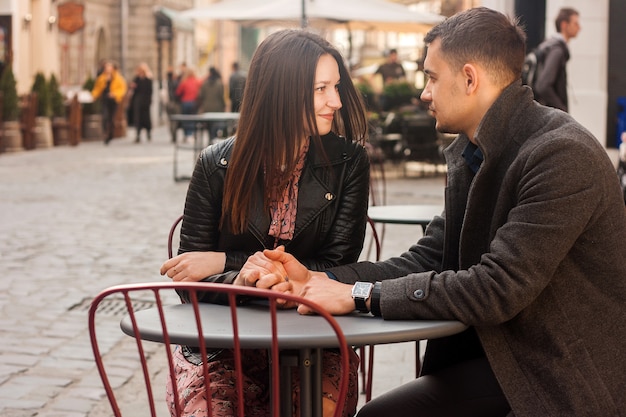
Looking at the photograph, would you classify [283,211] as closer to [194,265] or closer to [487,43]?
[194,265]

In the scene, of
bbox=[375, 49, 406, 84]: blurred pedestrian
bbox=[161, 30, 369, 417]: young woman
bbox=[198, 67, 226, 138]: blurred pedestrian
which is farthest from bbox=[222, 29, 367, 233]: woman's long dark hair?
bbox=[198, 67, 226, 138]: blurred pedestrian

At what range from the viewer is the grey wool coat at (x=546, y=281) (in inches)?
102

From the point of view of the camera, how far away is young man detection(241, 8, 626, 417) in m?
2.60

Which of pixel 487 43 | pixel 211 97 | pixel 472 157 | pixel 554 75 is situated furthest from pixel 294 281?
pixel 211 97

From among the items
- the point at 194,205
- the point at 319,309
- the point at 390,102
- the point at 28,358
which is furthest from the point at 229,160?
the point at 390,102

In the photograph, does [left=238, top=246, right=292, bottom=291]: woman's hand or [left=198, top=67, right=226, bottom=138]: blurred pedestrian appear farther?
[left=198, top=67, right=226, bottom=138]: blurred pedestrian

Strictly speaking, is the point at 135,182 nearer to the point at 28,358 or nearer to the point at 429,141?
the point at 429,141

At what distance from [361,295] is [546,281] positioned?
1.51 ft

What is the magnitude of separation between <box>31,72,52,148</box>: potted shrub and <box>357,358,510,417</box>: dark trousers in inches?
813

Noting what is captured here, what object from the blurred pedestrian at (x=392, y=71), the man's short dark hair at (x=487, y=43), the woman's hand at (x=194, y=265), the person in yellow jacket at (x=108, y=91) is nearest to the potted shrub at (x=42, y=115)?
the person in yellow jacket at (x=108, y=91)

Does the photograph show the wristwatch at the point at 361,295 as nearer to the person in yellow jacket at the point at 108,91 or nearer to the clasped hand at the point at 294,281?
the clasped hand at the point at 294,281

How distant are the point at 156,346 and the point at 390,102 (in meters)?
11.5

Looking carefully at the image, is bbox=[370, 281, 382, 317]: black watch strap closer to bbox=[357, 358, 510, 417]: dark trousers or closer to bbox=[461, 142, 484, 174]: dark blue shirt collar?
bbox=[357, 358, 510, 417]: dark trousers

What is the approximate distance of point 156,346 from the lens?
5.99 meters
